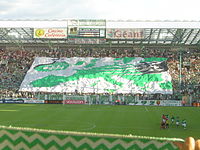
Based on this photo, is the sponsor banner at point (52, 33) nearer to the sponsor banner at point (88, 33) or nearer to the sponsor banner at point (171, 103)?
the sponsor banner at point (88, 33)

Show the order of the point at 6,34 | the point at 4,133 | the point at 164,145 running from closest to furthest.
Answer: the point at 164,145 → the point at 4,133 → the point at 6,34

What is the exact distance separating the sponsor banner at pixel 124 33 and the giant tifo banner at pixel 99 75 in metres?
7.67

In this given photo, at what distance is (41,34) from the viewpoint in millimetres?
56281

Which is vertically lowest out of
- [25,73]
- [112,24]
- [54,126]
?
[54,126]

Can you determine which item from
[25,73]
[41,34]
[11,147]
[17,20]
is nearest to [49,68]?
[25,73]

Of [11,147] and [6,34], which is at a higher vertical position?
[6,34]

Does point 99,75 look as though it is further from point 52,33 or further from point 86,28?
point 52,33

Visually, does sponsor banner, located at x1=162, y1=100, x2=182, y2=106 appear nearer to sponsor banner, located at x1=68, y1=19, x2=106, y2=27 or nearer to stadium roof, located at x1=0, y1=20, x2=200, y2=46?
stadium roof, located at x1=0, y1=20, x2=200, y2=46

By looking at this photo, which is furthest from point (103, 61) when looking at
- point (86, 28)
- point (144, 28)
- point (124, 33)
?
point (144, 28)

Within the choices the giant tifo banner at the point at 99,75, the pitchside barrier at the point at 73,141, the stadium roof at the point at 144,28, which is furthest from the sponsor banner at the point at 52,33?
the pitchside barrier at the point at 73,141

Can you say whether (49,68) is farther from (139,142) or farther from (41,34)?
(139,142)

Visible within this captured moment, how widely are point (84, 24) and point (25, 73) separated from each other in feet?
59.5

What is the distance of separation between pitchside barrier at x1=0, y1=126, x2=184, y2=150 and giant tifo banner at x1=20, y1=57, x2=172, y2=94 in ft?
165

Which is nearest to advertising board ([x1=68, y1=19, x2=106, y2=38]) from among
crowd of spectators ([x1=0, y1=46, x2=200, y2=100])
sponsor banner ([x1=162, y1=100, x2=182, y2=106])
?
crowd of spectators ([x1=0, y1=46, x2=200, y2=100])
